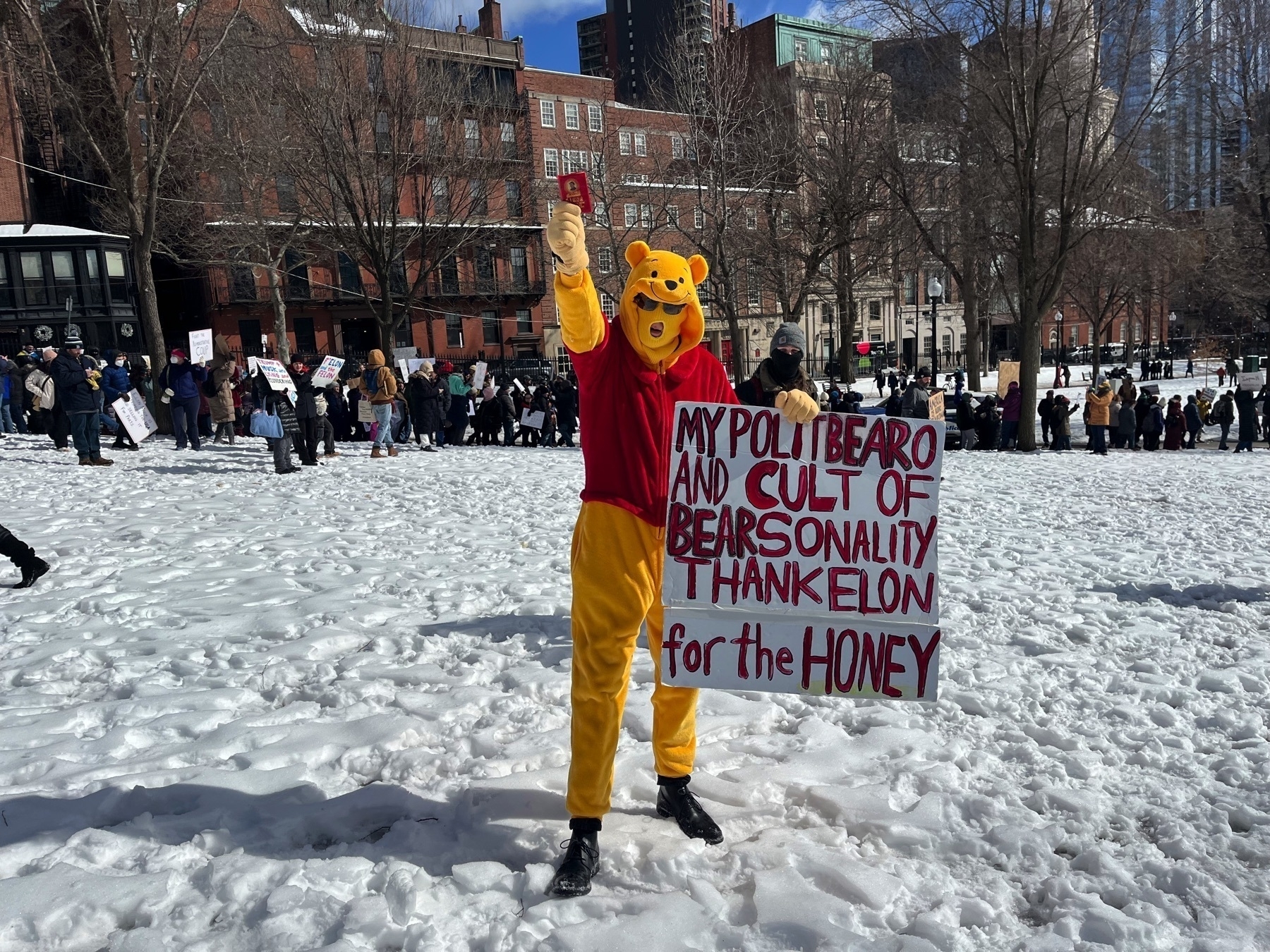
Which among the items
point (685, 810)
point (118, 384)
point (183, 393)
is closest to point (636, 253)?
point (685, 810)

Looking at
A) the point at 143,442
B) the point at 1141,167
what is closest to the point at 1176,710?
the point at 143,442

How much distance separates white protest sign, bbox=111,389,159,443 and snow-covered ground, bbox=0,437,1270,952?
8246mm

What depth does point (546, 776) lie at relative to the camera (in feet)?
11.6

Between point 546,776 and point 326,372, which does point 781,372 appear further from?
point 326,372

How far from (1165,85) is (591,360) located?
18974mm

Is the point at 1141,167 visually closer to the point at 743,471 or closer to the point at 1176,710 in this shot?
the point at 1176,710

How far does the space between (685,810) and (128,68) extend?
1892 cm

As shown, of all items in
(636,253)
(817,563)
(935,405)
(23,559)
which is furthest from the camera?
(935,405)

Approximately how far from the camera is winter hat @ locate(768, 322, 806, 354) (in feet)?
13.2

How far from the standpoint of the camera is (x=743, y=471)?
3.05 metres

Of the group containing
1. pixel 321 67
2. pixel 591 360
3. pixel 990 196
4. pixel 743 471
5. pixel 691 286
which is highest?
pixel 321 67

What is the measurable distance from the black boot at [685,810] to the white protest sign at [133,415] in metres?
13.7

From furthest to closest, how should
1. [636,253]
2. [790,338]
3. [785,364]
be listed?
[790,338] → [785,364] → [636,253]

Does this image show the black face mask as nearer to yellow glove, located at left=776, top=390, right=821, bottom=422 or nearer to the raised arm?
yellow glove, located at left=776, top=390, right=821, bottom=422
